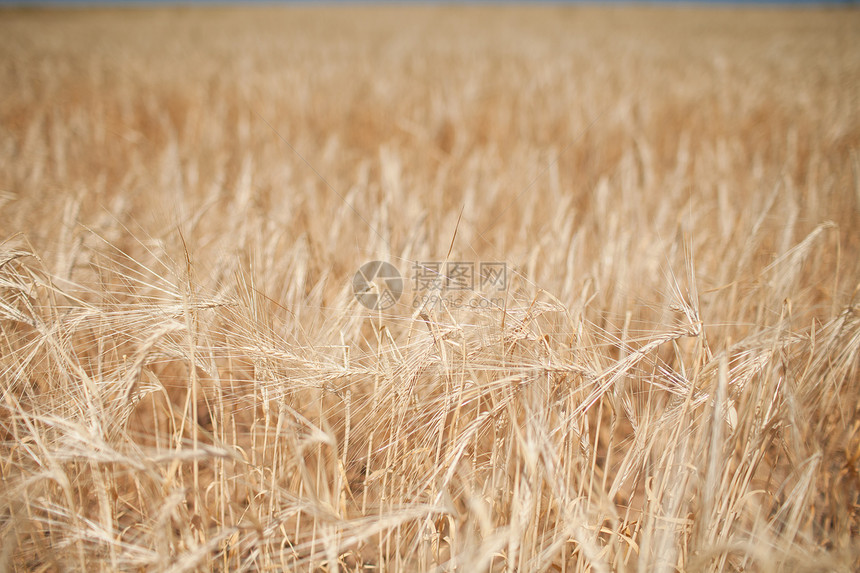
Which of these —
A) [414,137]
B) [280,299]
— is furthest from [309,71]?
[280,299]

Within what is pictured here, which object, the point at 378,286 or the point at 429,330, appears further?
the point at 378,286

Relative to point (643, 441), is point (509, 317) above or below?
above

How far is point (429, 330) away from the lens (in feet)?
2.65

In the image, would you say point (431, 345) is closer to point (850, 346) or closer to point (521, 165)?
point (850, 346)

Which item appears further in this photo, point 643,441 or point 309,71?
point 309,71

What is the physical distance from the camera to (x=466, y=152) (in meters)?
2.63

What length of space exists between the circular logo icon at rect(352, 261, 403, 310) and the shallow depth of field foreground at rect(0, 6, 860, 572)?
0.03 meters

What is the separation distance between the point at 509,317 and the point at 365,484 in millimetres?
377

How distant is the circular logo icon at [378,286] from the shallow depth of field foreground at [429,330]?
0.09 ft

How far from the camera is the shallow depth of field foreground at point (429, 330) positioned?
742 mm

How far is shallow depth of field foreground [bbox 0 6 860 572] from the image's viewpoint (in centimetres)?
74

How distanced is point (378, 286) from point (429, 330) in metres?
0.24

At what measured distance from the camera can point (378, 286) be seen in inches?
39.8

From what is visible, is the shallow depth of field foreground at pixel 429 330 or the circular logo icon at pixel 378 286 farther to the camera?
the circular logo icon at pixel 378 286
